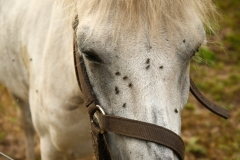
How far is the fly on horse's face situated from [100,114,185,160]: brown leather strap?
2 cm

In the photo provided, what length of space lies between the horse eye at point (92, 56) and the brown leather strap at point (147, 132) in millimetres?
209

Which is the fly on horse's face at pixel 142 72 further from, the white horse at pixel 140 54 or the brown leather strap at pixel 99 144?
the brown leather strap at pixel 99 144

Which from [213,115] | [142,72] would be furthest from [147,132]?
[213,115]

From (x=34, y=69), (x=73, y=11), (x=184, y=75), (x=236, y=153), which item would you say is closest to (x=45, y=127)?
(x=34, y=69)

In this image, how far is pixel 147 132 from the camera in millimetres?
1438

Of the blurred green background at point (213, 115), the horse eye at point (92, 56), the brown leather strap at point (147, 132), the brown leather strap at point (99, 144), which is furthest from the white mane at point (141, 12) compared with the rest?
the blurred green background at point (213, 115)

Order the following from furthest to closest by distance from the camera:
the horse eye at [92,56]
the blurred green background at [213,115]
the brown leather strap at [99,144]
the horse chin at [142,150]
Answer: the blurred green background at [213,115] → the brown leather strap at [99,144] → the horse eye at [92,56] → the horse chin at [142,150]

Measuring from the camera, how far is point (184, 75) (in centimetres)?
165

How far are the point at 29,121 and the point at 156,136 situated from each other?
192cm

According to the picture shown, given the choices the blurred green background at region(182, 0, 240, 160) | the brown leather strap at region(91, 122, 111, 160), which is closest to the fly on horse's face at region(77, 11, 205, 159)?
the brown leather strap at region(91, 122, 111, 160)

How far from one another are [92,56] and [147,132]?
354 millimetres

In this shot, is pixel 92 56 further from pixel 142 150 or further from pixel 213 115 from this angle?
pixel 213 115

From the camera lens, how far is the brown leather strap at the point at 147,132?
1437 mm

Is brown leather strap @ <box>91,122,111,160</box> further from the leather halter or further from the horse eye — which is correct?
the horse eye
